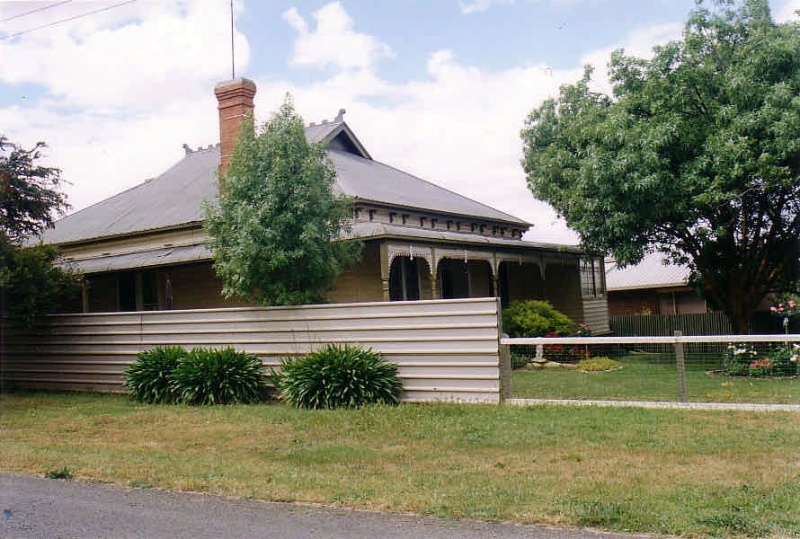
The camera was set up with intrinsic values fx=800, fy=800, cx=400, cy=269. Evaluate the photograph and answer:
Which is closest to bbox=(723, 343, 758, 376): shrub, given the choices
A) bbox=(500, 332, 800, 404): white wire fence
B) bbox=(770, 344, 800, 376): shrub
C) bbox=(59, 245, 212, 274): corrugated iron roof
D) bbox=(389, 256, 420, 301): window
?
bbox=(500, 332, 800, 404): white wire fence

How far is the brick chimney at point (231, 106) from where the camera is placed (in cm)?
1867

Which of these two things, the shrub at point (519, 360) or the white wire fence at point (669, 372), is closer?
the white wire fence at point (669, 372)

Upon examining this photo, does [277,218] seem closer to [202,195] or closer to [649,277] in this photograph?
[202,195]

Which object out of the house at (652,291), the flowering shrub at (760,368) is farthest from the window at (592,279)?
the flowering shrub at (760,368)

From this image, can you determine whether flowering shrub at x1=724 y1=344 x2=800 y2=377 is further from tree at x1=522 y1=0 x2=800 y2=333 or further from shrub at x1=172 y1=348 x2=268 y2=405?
shrub at x1=172 y1=348 x2=268 y2=405

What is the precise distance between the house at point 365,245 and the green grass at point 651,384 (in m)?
5.24

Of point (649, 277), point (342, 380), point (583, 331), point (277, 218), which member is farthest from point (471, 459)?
point (649, 277)

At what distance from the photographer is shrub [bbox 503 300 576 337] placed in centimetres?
2008

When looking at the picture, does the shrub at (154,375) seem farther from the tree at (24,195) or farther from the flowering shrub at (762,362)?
the flowering shrub at (762,362)

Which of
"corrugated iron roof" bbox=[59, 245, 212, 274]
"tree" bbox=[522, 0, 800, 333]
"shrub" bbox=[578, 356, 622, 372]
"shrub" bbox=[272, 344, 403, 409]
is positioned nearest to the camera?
"shrub" bbox=[272, 344, 403, 409]

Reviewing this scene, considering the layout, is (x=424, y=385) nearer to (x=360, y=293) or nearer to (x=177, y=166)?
(x=360, y=293)

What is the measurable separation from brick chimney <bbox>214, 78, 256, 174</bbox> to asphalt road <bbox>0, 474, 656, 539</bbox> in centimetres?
1254

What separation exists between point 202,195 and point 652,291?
72.5 feet

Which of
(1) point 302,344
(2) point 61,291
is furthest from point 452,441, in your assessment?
(2) point 61,291
